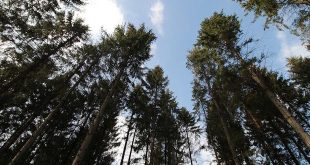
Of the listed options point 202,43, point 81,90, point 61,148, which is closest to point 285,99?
point 202,43

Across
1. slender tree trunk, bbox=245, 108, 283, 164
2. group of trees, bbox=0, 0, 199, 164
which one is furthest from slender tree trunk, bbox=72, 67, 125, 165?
slender tree trunk, bbox=245, 108, 283, 164

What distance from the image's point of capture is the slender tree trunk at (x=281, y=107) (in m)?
9.87

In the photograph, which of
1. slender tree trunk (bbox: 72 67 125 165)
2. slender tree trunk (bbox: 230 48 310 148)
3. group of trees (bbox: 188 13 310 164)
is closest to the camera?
slender tree trunk (bbox: 230 48 310 148)

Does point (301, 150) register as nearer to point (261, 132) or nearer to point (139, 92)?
point (261, 132)

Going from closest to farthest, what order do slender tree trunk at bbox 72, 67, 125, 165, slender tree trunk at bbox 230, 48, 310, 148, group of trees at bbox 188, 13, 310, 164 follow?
slender tree trunk at bbox 230, 48, 310, 148
slender tree trunk at bbox 72, 67, 125, 165
group of trees at bbox 188, 13, 310, 164

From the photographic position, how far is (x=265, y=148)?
58.2 feet

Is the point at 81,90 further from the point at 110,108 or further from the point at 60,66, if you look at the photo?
the point at 110,108

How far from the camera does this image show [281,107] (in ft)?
36.4

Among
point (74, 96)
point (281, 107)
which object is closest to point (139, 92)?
point (74, 96)

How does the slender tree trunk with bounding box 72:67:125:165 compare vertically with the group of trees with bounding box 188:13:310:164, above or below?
below

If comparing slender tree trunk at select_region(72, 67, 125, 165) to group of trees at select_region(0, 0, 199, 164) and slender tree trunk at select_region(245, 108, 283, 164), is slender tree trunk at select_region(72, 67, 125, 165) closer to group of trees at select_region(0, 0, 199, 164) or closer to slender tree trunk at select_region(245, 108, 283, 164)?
group of trees at select_region(0, 0, 199, 164)

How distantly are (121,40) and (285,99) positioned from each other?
1260cm

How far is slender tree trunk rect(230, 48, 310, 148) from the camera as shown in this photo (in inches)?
388

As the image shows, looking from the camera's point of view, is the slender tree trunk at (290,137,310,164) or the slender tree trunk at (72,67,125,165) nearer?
the slender tree trunk at (72,67,125,165)
